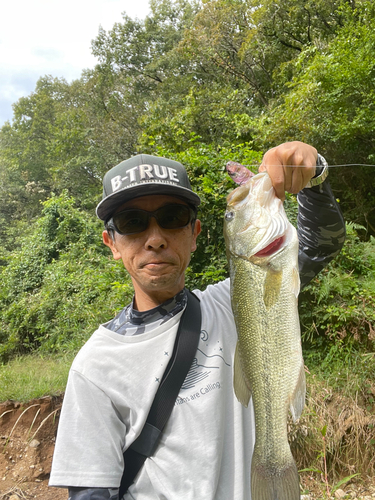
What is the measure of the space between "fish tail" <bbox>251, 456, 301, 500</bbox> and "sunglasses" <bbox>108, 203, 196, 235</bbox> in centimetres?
96

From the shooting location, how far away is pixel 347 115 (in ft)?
34.7

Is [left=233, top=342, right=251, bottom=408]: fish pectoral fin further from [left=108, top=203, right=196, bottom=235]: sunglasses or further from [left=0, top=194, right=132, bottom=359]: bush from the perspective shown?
[left=0, top=194, right=132, bottom=359]: bush

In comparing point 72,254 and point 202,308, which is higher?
point 72,254

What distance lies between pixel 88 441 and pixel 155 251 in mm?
731

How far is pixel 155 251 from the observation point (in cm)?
155

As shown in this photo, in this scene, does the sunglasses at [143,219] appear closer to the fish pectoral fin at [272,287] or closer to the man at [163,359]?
the man at [163,359]

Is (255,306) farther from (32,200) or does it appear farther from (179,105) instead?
(32,200)

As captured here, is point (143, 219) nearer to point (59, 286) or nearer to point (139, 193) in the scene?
point (139, 193)

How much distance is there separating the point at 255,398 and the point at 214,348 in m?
0.25

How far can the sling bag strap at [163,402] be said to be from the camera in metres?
1.32

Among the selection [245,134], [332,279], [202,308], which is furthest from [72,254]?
[202,308]

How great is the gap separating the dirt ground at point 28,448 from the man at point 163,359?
3.74 m

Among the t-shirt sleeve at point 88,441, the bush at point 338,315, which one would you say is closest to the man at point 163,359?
the t-shirt sleeve at point 88,441

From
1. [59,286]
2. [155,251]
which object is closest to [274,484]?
[155,251]
